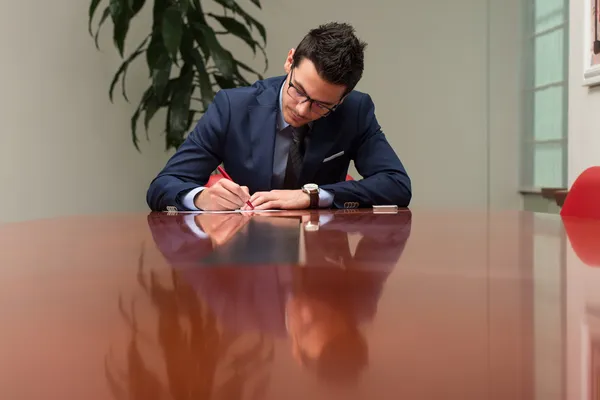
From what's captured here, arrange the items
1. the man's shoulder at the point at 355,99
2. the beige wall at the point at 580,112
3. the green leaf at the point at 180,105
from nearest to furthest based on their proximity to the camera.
Answer: the man's shoulder at the point at 355,99 → the beige wall at the point at 580,112 → the green leaf at the point at 180,105

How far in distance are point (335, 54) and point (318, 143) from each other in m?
0.35

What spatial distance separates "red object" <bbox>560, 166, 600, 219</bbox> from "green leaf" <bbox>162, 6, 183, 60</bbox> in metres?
2.14

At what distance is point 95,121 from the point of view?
3.79 metres

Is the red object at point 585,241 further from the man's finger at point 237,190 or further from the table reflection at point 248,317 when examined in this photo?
the man's finger at point 237,190

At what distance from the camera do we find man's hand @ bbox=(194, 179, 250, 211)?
5.91 ft

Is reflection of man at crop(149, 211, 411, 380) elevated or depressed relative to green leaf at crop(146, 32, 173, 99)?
depressed

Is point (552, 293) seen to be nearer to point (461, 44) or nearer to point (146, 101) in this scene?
point (146, 101)

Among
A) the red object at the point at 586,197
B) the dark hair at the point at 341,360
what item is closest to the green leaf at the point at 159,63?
the red object at the point at 586,197

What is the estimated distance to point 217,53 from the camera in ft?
11.5

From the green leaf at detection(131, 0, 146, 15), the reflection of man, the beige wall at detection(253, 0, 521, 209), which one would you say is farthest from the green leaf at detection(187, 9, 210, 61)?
the reflection of man

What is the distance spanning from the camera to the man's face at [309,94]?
210 centimetres

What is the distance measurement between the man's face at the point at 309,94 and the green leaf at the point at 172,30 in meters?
1.30

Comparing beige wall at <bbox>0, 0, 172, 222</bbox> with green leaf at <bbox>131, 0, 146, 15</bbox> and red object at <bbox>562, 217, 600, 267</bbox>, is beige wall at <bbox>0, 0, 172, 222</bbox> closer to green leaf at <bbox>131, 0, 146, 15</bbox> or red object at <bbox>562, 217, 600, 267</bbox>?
green leaf at <bbox>131, 0, 146, 15</bbox>

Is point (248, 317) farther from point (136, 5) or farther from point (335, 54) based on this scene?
point (136, 5)
